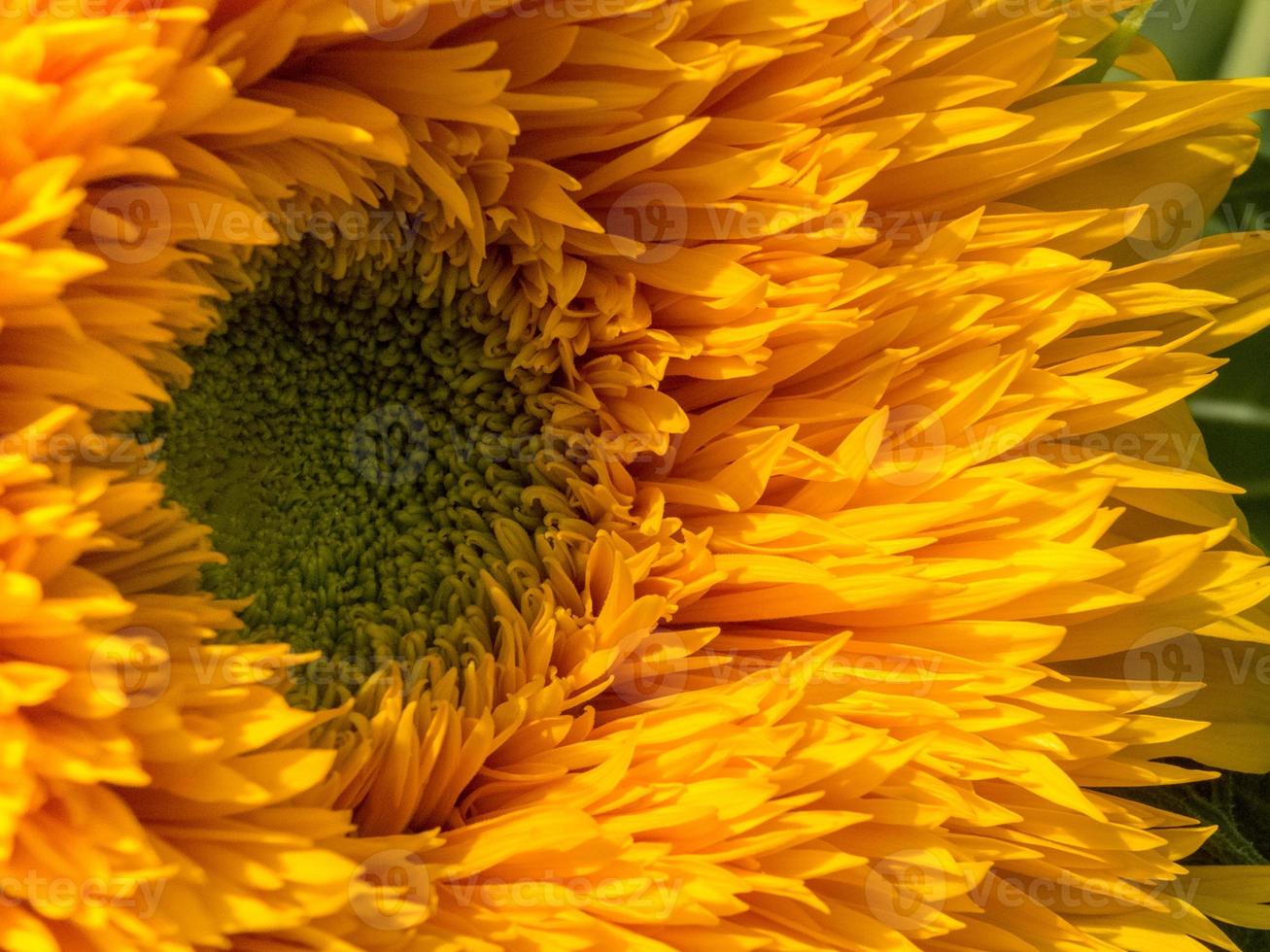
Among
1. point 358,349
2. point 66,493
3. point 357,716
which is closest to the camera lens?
point 66,493

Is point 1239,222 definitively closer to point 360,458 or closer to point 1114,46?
point 1114,46

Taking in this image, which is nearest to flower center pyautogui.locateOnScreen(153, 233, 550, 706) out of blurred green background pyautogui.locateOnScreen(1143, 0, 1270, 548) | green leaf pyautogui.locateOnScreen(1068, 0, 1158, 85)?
green leaf pyautogui.locateOnScreen(1068, 0, 1158, 85)

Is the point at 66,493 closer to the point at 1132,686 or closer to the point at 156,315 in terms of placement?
the point at 156,315

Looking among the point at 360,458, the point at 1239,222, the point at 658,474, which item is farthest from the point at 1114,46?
the point at 360,458

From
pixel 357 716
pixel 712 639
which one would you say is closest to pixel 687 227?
pixel 712 639

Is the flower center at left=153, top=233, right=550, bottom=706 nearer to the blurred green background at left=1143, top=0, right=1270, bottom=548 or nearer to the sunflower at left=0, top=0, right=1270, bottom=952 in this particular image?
the sunflower at left=0, top=0, right=1270, bottom=952

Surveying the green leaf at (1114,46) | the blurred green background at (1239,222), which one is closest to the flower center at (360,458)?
the green leaf at (1114,46)
